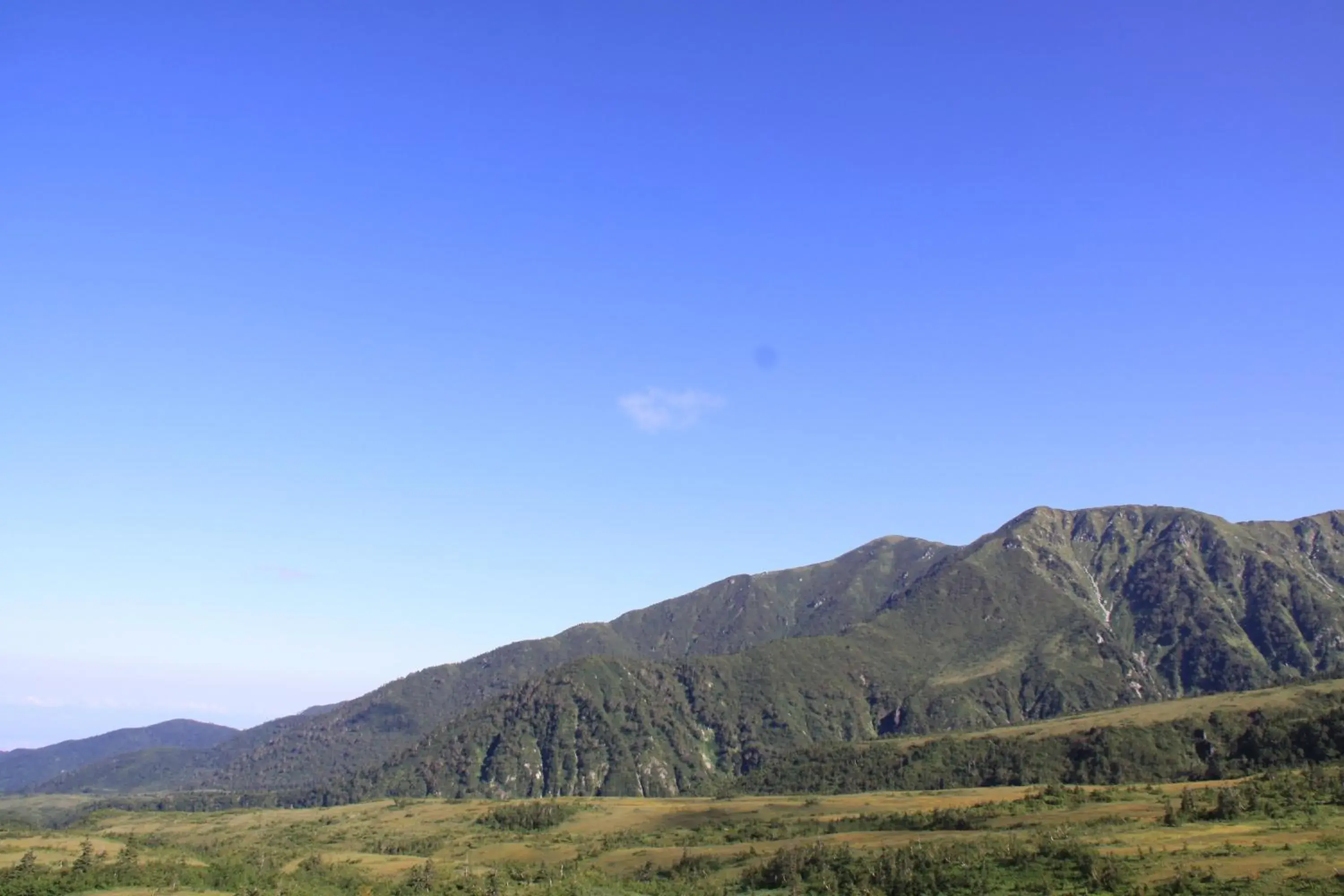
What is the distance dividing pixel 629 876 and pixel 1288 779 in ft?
308

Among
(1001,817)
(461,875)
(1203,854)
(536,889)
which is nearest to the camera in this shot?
(1203,854)

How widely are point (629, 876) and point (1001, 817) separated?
183ft

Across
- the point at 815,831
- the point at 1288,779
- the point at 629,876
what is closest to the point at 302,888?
the point at 629,876

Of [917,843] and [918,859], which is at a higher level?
[918,859]

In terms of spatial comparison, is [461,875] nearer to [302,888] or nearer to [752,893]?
[302,888]

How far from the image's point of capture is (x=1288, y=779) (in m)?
137

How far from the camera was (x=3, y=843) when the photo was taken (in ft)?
486

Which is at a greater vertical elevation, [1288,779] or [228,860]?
[228,860]

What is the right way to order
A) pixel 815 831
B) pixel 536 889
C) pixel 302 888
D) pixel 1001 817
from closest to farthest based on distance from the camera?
pixel 536 889 → pixel 302 888 → pixel 1001 817 → pixel 815 831

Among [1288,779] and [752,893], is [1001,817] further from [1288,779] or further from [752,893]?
[752,893]

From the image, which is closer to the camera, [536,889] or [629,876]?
[536,889]

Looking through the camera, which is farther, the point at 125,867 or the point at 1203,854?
the point at 125,867

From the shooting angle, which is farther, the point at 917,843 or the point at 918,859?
the point at 917,843

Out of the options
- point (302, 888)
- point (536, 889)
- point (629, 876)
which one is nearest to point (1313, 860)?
point (536, 889)
